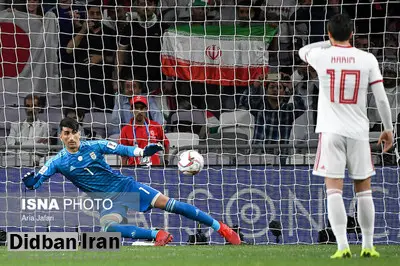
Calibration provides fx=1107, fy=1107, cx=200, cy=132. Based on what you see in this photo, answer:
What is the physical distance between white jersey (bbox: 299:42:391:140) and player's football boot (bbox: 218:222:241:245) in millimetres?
4069

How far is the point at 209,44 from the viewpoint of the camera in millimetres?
16359

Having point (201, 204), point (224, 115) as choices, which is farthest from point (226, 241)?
point (224, 115)

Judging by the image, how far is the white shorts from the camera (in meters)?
9.16

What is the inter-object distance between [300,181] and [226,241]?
4.10ft

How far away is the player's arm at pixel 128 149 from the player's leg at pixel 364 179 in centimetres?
302

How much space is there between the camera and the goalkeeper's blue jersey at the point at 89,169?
42.2ft

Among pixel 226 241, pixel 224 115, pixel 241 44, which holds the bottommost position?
pixel 226 241

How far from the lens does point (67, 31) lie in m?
16.4

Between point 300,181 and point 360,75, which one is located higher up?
point 360,75

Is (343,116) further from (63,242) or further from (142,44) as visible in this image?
(142,44)

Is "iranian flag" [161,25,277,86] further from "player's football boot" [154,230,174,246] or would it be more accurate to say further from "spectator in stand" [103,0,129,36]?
"player's football boot" [154,230,174,246]

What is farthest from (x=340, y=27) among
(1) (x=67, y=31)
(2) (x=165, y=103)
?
(1) (x=67, y=31)

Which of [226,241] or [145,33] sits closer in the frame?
[226,241]

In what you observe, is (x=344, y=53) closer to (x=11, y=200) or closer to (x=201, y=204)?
(x=201, y=204)
